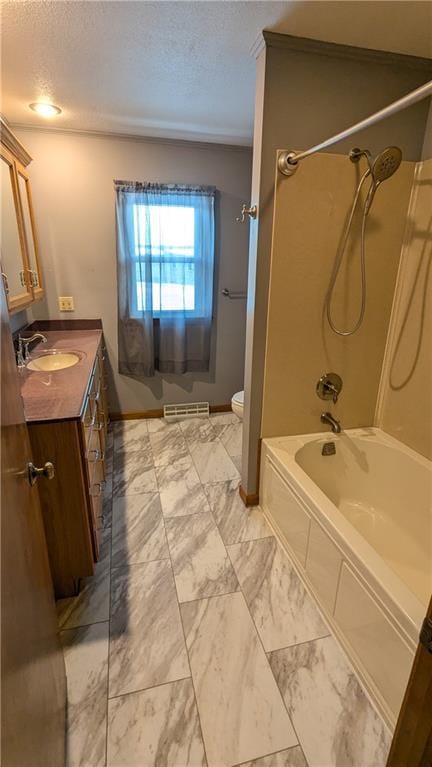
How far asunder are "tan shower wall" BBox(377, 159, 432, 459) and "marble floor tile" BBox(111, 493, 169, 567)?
1459 millimetres

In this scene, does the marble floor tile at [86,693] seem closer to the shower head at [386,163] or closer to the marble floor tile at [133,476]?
the marble floor tile at [133,476]

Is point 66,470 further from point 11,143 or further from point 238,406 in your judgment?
point 11,143

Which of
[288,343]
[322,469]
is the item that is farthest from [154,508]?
[288,343]

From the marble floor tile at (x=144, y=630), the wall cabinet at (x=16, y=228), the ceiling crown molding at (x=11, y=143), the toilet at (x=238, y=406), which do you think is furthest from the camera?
the toilet at (x=238, y=406)

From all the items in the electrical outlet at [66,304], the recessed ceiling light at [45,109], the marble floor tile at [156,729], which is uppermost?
the recessed ceiling light at [45,109]

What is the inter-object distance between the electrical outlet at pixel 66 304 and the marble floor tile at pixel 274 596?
7.11 ft

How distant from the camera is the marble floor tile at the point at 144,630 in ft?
4.19

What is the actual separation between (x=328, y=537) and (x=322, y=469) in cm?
64

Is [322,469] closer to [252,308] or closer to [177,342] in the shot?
[252,308]

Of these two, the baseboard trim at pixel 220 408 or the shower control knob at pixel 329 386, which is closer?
the shower control knob at pixel 329 386

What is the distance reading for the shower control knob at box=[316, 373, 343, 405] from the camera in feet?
6.57

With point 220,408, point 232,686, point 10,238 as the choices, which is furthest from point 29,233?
point 232,686

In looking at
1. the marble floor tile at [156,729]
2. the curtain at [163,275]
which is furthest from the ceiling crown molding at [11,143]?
the marble floor tile at [156,729]

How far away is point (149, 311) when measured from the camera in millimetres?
2914
